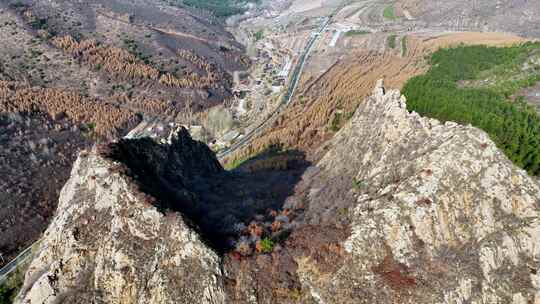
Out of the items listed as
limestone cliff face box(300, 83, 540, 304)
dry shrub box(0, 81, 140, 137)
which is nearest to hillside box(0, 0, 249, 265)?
dry shrub box(0, 81, 140, 137)

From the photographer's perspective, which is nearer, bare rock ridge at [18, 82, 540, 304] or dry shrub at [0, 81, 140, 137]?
bare rock ridge at [18, 82, 540, 304]

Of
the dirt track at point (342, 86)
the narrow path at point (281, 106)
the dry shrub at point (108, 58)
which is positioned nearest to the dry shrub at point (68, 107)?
the dry shrub at point (108, 58)

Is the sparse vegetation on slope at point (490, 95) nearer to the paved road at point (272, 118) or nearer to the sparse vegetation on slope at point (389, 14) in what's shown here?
the paved road at point (272, 118)

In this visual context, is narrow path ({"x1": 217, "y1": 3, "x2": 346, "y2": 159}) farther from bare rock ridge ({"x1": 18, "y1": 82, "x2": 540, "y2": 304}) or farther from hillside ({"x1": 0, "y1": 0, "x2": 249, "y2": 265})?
bare rock ridge ({"x1": 18, "y1": 82, "x2": 540, "y2": 304})

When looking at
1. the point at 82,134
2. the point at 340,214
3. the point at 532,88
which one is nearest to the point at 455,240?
the point at 340,214

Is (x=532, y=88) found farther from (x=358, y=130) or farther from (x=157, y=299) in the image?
(x=157, y=299)

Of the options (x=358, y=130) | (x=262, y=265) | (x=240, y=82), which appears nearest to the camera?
(x=262, y=265)

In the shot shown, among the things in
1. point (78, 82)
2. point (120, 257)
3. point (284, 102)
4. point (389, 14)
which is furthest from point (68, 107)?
point (389, 14)
